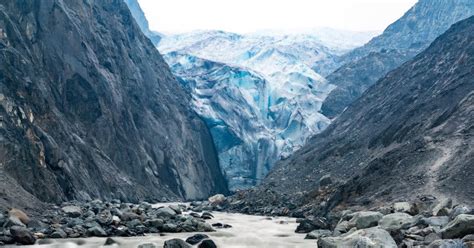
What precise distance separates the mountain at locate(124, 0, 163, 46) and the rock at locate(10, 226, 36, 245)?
137837 mm

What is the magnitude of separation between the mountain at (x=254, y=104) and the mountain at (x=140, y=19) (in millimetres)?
36453

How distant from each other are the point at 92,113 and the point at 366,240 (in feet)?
137

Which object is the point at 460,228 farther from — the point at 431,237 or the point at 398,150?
Result: the point at 398,150

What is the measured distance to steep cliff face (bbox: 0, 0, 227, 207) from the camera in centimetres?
3331

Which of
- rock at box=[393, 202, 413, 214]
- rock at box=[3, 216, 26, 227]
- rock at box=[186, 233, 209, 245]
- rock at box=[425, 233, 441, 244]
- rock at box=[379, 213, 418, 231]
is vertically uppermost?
rock at box=[425, 233, 441, 244]

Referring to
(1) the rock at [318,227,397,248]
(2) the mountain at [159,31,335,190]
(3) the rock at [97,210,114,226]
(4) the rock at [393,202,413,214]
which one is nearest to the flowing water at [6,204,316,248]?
(3) the rock at [97,210,114,226]

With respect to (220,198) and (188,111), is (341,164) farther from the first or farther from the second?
(188,111)

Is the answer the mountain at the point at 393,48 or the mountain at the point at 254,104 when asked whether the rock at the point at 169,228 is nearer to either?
the mountain at the point at 254,104

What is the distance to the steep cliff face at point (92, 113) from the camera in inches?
1312

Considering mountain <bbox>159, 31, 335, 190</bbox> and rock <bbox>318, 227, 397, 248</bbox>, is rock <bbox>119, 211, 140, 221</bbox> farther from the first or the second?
mountain <bbox>159, 31, 335, 190</bbox>

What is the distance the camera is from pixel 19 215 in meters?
22.3

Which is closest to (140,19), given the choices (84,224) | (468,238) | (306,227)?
(306,227)

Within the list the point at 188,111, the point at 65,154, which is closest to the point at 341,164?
the point at 65,154

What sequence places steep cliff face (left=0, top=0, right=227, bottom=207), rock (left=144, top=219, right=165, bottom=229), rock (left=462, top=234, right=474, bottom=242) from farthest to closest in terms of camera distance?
steep cliff face (left=0, top=0, right=227, bottom=207)
rock (left=144, top=219, right=165, bottom=229)
rock (left=462, top=234, right=474, bottom=242)
